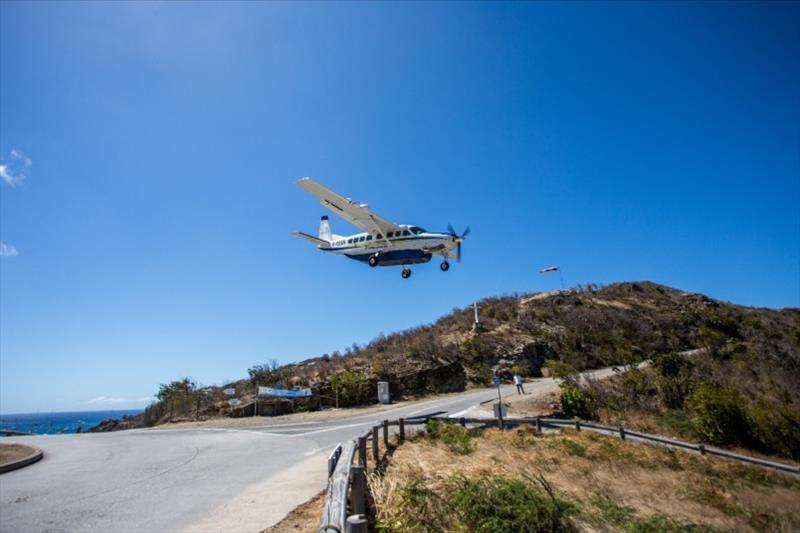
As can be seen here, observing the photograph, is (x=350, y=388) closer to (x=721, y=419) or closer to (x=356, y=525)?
(x=721, y=419)

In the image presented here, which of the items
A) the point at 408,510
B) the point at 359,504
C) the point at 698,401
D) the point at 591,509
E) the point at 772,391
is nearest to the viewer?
the point at 359,504

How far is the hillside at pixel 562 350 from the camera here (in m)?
26.3

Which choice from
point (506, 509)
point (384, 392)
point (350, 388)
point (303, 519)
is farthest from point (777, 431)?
point (350, 388)

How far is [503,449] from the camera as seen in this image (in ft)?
44.7

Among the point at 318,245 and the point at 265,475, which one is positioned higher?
the point at 318,245

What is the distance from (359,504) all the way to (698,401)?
19381 mm

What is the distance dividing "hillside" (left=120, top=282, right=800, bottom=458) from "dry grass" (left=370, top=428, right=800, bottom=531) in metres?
6.76

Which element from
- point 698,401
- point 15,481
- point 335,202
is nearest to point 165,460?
point 15,481

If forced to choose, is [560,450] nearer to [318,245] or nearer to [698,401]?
[698,401]

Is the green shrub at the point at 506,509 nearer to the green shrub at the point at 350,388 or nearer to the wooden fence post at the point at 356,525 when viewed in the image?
the wooden fence post at the point at 356,525

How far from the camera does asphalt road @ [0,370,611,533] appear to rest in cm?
718

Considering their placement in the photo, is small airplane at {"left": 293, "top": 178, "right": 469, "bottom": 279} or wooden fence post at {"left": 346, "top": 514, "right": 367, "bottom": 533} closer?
wooden fence post at {"left": 346, "top": 514, "right": 367, "bottom": 533}

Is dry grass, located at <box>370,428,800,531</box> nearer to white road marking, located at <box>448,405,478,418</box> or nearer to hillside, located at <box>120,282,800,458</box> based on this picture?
white road marking, located at <box>448,405,478,418</box>

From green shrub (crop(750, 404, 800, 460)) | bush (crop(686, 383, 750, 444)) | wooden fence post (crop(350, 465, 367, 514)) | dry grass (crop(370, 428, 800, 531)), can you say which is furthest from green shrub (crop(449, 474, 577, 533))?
green shrub (crop(750, 404, 800, 460))
